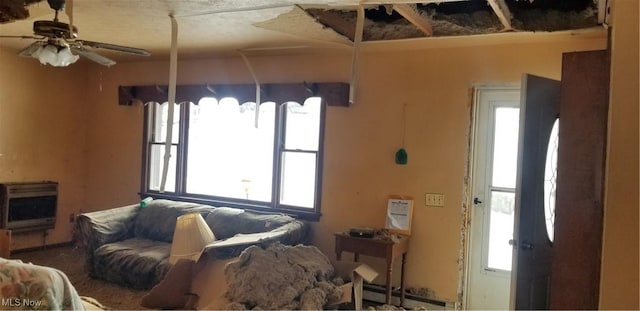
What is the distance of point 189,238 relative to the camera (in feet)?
12.4

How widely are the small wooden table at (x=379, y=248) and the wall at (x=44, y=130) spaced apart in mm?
3956

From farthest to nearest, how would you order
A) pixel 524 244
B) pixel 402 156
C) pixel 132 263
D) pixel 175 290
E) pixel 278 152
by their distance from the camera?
pixel 278 152, pixel 132 263, pixel 402 156, pixel 175 290, pixel 524 244

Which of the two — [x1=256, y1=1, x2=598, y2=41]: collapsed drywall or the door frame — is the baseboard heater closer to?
the door frame

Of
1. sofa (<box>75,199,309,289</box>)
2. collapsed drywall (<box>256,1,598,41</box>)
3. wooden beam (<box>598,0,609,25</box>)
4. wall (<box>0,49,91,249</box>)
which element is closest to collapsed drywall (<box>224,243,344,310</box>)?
sofa (<box>75,199,309,289</box>)

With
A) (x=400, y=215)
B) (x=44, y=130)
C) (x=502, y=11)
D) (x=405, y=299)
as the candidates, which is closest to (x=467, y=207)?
(x=400, y=215)

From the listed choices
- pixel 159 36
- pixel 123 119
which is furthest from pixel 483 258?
pixel 123 119

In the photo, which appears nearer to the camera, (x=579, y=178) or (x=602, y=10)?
(x=579, y=178)

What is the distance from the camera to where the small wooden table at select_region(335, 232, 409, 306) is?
3.57 m

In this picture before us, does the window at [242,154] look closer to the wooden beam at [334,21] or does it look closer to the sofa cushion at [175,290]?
the wooden beam at [334,21]

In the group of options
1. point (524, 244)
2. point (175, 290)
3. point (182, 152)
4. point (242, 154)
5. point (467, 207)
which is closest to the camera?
point (524, 244)

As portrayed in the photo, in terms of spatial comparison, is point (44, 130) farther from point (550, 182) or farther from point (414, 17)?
point (550, 182)

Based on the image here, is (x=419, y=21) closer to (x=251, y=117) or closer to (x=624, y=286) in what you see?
(x=624, y=286)

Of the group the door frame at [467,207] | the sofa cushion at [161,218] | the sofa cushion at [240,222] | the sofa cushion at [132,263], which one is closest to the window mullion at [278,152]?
the sofa cushion at [240,222]

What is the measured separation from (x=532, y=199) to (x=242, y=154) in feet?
10.4
